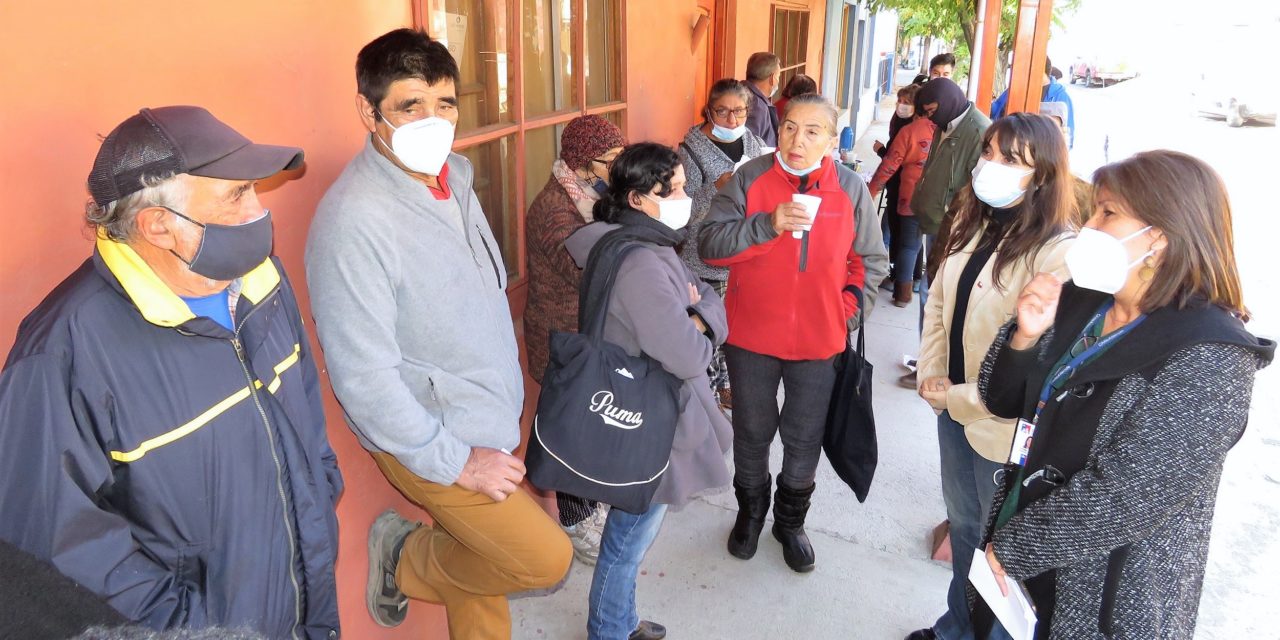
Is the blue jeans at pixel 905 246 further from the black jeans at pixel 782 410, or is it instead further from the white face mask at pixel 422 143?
the white face mask at pixel 422 143

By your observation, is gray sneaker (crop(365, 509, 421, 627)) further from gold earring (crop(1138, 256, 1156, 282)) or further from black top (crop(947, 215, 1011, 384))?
gold earring (crop(1138, 256, 1156, 282))

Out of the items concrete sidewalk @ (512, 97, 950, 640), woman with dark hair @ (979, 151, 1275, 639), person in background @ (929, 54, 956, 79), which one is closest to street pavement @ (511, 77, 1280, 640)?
concrete sidewalk @ (512, 97, 950, 640)

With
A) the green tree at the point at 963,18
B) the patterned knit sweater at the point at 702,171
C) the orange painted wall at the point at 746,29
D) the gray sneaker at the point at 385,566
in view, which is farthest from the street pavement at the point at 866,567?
the green tree at the point at 963,18

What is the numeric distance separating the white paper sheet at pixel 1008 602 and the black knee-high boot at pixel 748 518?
54.6 inches

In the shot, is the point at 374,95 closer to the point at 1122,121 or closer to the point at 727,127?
the point at 727,127

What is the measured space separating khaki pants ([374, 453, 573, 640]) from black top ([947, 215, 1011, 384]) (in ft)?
4.48

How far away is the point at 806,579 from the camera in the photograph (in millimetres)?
3291

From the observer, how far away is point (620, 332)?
7.61 ft

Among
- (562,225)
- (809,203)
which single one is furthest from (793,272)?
(562,225)

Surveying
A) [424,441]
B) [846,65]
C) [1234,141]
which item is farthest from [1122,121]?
[424,441]

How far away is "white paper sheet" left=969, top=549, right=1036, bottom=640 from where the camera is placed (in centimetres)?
177

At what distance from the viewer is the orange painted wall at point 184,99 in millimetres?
1377

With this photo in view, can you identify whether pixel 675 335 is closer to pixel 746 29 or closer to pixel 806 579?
pixel 806 579

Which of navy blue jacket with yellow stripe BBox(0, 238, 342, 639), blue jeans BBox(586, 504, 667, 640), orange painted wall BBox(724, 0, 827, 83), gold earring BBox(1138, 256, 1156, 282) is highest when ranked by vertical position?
orange painted wall BBox(724, 0, 827, 83)
